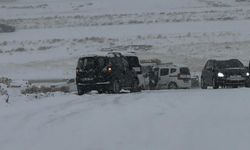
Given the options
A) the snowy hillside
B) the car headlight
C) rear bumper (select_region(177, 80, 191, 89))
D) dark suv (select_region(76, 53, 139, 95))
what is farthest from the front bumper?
the snowy hillside

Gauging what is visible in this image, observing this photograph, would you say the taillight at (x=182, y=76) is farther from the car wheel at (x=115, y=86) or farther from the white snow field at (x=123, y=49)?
the car wheel at (x=115, y=86)

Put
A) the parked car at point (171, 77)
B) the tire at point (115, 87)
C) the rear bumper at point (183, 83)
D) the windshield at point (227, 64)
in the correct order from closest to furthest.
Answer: the tire at point (115, 87)
the windshield at point (227, 64)
the rear bumper at point (183, 83)
the parked car at point (171, 77)

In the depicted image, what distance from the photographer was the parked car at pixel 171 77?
36744 mm

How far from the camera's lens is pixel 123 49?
57.1 metres

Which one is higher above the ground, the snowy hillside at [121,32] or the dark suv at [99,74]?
the dark suv at [99,74]

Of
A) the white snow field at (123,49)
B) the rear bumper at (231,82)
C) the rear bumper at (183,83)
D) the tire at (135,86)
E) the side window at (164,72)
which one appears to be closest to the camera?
the white snow field at (123,49)

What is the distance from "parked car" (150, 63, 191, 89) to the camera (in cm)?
3674

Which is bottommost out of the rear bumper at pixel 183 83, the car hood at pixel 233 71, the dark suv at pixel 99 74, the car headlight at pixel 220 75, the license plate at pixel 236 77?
the rear bumper at pixel 183 83

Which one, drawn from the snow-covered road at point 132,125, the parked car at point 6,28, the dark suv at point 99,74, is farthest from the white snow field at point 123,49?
the dark suv at point 99,74

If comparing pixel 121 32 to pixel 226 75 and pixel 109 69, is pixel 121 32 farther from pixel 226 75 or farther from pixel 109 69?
pixel 109 69

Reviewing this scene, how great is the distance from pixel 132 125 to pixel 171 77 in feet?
80.8

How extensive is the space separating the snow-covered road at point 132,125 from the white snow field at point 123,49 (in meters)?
0.02

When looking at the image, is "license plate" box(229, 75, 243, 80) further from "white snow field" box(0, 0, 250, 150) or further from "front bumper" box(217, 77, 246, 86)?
"white snow field" box(0, 0, 250, 150)

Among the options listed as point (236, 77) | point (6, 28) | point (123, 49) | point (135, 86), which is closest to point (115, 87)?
point (135, 86)
